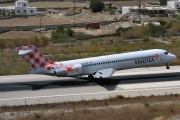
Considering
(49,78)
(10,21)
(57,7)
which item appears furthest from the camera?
(57,7)

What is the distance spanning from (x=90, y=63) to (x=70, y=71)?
210cm

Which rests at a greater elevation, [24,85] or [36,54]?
[36,54]

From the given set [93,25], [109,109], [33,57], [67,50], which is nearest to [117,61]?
[33,57]

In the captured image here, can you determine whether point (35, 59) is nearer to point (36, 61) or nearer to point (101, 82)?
point (36, 61)

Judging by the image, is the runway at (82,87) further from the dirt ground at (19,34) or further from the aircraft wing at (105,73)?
the dirt ground at (19,34)

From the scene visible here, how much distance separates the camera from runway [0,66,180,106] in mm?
32844

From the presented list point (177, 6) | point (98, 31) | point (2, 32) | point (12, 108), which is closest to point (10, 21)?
point (2, 32)

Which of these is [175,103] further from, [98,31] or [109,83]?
[98,31]

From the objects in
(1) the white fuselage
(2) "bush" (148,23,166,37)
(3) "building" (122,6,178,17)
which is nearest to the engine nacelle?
(1) the white fuselage

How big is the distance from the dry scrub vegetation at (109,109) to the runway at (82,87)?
2.15 metres

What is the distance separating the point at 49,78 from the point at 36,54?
4510mm

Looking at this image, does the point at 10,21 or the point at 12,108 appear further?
the point at 10,21

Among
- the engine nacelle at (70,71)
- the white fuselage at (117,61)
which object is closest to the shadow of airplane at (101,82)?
the engine nacelle at (70,71)

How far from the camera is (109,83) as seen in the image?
37.7 meters
